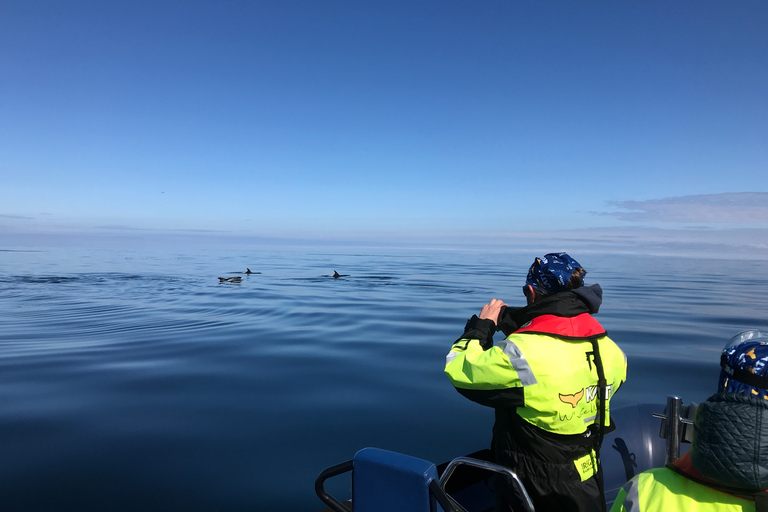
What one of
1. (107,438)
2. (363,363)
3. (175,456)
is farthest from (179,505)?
(363,363)

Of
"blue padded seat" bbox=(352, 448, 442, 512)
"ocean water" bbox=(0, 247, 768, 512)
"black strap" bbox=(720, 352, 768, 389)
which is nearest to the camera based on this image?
"black strap" bbox=(720, 352, 768, 389)

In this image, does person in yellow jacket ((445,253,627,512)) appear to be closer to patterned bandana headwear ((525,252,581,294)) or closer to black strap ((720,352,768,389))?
patterned bandana headwear ((525,252,581,294))

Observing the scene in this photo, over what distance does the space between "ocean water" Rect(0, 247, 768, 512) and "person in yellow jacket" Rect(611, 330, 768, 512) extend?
142 inches

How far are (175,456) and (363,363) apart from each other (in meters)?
4.42

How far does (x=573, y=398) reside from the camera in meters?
2.60

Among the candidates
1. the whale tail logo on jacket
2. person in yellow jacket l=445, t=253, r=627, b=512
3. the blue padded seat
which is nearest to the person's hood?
person in yellow jacket l=445, t=253, r=627, b=512

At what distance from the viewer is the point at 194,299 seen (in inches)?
726

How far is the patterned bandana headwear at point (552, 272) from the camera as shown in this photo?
2.77 metres

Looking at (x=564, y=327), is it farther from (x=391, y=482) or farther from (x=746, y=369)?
(x=391, y=482)

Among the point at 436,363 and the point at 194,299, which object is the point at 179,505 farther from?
the point at 194,299

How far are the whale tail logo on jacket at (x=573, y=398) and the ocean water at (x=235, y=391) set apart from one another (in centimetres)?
284

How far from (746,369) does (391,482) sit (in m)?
1.65

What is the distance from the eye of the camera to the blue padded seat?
223 cm

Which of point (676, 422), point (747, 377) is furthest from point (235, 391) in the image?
point (747, 377)
